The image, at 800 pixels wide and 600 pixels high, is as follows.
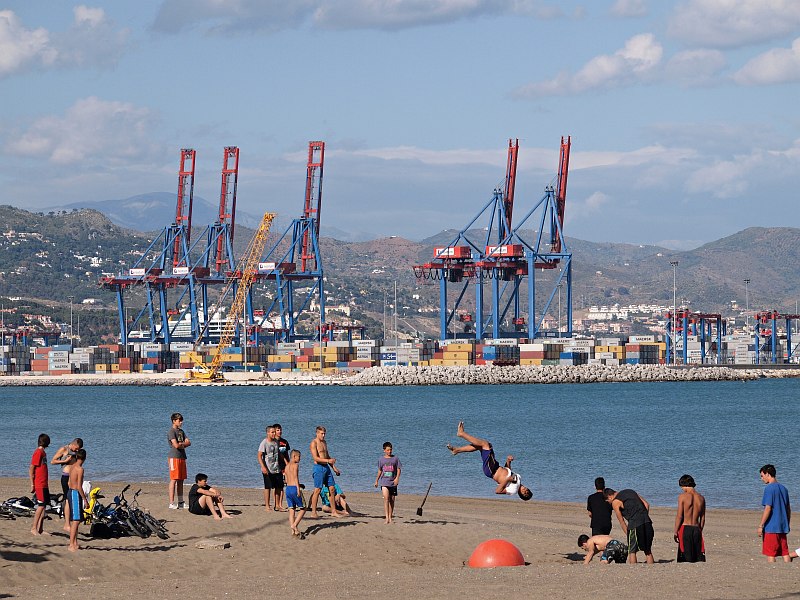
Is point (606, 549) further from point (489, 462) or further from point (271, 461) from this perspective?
point (271, 461)

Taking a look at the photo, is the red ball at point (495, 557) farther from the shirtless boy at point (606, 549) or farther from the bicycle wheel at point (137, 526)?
the bicycle wheel at point (137, 526)

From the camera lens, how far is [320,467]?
1766 centimetres

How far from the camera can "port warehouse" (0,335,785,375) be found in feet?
387

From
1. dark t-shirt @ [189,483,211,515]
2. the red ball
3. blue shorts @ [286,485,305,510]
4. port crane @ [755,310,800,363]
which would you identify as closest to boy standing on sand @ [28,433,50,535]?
dark t-shirt @ [189,483,211,515]

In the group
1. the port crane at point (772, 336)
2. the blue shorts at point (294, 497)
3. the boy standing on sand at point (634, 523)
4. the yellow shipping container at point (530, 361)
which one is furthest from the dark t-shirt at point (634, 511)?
the port crane at point (772, 336)

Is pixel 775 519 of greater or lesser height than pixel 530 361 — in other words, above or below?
below

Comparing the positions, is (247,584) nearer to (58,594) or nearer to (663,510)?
(58,594)

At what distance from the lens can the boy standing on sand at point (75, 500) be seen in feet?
50.3

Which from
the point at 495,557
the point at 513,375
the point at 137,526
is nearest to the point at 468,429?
the point at 137,526

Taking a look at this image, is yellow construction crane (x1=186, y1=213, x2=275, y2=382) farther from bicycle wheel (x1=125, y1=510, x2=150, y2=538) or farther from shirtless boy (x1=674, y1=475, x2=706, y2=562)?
shirtless boy (x1=674, y1=475, x2=706, y2=562)

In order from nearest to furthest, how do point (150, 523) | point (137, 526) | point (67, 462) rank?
point (67, 462), point (137, 526), point (150, 523)

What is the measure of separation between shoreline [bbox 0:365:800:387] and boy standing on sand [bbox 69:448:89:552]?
9265 cm

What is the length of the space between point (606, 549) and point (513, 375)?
95.5 m

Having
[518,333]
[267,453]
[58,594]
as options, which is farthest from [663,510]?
[518,333]
